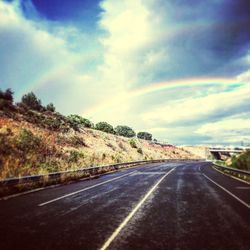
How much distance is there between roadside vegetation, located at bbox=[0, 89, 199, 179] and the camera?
25.3m

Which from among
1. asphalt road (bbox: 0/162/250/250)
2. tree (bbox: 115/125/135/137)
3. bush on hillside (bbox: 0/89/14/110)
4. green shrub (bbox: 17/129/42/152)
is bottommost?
asphalt road (bbox: 0/162/250/250)

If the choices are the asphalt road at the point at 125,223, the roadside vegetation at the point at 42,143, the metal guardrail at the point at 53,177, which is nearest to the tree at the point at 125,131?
the roadside vegetation at the point at 42,143

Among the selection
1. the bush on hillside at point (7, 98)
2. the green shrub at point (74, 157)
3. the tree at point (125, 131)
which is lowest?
the green shrub at point (74, 157)

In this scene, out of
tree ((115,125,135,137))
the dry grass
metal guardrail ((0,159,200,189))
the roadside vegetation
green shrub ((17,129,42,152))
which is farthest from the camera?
tree ((115,125,135,137))

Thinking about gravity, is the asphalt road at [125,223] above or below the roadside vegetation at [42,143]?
below

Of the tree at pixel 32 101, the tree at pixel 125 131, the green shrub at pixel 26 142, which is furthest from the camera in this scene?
the tree at pixel 125 131

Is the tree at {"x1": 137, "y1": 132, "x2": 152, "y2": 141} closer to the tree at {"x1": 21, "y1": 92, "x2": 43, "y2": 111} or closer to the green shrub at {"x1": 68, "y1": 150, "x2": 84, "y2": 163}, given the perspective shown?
the tree at {"x1": 21, "y1": 92, "x2": 43, "y2": 111}

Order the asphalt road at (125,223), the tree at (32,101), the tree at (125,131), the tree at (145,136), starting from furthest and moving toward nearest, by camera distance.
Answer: the tree at (145,136) → the tree at (125,131) → the tree at (32,101) → the asphalt road at (125,223)

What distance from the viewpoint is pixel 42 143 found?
3778cm

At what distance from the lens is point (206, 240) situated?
683 cm

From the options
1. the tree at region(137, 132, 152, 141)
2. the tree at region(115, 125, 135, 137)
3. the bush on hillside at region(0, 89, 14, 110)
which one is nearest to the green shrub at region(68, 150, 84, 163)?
the bush on hillside at region(0, 89, 14, 110)

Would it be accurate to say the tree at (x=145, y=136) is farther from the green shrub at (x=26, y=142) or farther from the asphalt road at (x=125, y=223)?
the asphalt road at (x=125, y=223)

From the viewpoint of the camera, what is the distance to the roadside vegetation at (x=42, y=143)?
25328 mm

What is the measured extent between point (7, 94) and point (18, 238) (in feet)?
155
